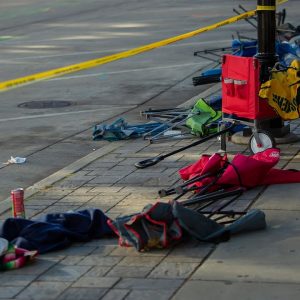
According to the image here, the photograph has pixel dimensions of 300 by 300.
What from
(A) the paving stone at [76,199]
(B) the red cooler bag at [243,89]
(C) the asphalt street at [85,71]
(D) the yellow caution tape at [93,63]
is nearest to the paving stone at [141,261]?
(A) the paving stone at [76,199]

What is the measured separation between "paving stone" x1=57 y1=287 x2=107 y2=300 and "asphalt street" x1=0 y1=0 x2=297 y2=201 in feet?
11.3

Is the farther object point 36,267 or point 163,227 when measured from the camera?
point 163,227

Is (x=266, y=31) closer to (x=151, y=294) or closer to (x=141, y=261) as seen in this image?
(x=141, y=261)

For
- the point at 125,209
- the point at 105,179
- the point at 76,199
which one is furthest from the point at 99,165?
the point at 125,209

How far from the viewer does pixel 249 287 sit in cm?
610

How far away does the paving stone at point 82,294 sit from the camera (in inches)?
240

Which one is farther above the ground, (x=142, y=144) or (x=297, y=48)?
(x=297, y=48)

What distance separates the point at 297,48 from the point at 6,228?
6420mm

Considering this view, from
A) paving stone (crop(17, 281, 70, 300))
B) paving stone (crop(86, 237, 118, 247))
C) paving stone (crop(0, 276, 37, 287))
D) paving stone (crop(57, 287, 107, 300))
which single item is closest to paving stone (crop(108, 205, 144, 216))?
paving stone (crop(86, 237, 118, 247))

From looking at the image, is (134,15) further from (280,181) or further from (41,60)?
(280,181)

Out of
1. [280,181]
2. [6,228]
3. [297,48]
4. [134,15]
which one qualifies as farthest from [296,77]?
[134,15]

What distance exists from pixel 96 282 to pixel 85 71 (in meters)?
11.7

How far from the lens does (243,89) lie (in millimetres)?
9789

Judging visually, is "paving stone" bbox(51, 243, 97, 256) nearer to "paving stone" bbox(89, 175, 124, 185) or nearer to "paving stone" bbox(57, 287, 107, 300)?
"paving stone" bbox(57, 287, 107, 300)
